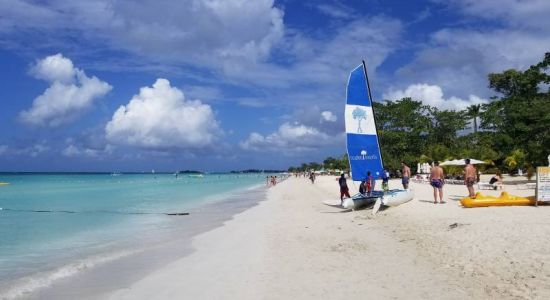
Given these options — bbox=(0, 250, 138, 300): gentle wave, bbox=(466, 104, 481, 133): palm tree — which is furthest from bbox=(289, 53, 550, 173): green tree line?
bbox=(0, 250, 138, 300): gentle wave

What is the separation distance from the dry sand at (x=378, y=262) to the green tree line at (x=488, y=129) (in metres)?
17.9

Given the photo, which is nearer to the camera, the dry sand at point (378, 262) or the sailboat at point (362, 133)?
the dry sand at point (378, 262)

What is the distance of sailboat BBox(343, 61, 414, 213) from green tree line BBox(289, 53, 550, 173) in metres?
13.8

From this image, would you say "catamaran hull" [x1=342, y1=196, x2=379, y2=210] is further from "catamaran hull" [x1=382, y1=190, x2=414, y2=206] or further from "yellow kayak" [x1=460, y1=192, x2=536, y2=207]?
"yellow kayak" [x1=460, y1=192, x2=536, y2=207]

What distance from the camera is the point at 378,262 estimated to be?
823 cm

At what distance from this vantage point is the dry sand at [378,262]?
6449 millimetres

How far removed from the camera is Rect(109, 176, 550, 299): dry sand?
6.45m

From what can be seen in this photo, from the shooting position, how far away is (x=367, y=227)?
12.6 metres

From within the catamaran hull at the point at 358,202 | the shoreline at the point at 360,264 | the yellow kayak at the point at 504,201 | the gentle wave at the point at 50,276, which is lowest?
the gentle wave at the point at 50,276

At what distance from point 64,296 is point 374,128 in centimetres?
1157

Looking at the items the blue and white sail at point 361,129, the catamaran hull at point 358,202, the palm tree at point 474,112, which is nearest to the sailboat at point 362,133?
the blue and white sail at point 361,129

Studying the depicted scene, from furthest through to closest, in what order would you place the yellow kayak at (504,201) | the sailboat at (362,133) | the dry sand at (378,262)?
the sailboat at (362,133)
the yellow kayak at (504,201)
the dry sand at (378,262)

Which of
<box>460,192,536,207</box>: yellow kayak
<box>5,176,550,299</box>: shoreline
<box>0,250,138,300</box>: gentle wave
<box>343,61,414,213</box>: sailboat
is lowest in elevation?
<box>0,250,138,300</box>: gentle wave

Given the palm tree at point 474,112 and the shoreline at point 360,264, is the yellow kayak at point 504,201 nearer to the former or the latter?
the shoreline at point 360,264
